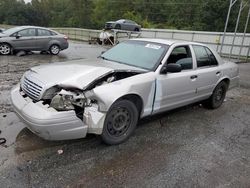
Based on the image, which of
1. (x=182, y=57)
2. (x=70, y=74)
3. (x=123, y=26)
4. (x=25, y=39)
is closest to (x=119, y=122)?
(x=70, y=74)

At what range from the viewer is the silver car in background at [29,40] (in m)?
12.1

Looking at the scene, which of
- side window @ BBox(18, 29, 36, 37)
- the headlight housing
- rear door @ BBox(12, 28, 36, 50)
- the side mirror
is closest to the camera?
the headlight housing

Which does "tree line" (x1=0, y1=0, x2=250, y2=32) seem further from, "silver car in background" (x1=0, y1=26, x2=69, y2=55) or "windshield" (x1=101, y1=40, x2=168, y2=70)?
"windshield" (x1=101, y1=40, x2=168, y2=70)

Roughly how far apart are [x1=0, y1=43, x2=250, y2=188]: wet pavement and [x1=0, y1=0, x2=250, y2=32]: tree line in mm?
43589

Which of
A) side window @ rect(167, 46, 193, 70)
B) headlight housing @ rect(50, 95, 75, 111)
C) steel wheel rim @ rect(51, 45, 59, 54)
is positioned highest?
side window @ rect(167, 46, 193, 70)

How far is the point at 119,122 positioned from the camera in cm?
397

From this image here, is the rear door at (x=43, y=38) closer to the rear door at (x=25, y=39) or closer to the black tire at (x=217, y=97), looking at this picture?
the rear door at (x=25, y=39)

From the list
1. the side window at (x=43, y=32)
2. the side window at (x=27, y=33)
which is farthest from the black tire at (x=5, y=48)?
the side window at (x=43, y=32)

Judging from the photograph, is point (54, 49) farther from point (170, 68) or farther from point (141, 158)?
point (141, 158)

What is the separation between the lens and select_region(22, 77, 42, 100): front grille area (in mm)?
3581

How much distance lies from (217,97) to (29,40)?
9.61 metres

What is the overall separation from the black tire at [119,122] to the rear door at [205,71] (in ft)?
5.98

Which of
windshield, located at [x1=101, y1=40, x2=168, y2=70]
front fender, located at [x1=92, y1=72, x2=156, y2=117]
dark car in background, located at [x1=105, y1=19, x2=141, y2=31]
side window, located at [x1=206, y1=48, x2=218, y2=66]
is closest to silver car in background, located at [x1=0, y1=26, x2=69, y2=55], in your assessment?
windshield, located at [x1=101, y1=40, x2=168, y2=70]

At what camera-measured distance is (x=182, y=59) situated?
197 inches
